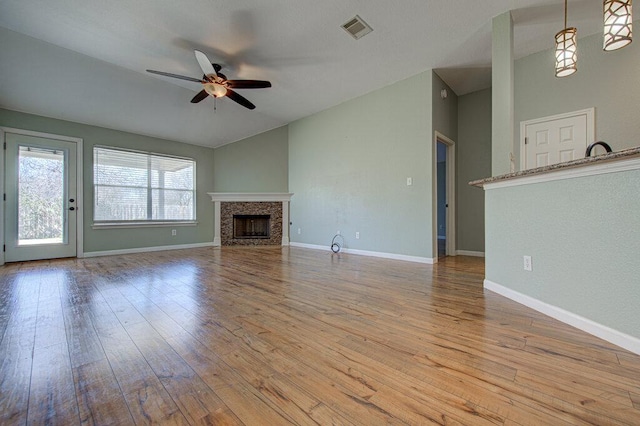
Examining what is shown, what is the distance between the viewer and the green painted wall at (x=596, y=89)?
3057 millimetres

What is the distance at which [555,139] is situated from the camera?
11.7 feet

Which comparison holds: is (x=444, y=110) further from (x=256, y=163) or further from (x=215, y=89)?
(x=256, y=163)

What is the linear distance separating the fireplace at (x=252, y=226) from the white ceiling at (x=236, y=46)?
2.73 m

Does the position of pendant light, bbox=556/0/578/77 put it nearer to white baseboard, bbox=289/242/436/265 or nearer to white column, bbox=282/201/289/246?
white baseboard, bbox=289/242/436/265

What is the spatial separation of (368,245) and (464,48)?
318 centimetres

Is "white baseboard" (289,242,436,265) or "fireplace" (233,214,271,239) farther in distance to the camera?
"fireplace" (233,214,271,239)

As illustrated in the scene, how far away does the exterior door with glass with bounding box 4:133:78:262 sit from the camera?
4.00 meters

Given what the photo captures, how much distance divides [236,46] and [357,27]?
152 cm

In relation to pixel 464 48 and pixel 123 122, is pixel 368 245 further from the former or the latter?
pixel 123 122

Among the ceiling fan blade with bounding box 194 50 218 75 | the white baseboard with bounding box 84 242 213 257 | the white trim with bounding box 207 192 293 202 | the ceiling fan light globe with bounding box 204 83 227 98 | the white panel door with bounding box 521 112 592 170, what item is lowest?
the white baseboard with bounding box 84 242 213 257

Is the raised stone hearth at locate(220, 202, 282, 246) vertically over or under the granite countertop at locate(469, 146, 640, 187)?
under

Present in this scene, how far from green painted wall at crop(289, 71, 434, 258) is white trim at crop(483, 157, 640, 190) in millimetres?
1739

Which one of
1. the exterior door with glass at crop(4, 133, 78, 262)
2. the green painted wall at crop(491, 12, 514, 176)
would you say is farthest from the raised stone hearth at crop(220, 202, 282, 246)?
the green painted wall at crop(491, 12, 514, 176)

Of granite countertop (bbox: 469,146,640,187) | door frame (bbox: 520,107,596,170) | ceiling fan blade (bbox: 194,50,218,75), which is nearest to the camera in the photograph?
granite countertop (bbox: 469,146,640,187)
